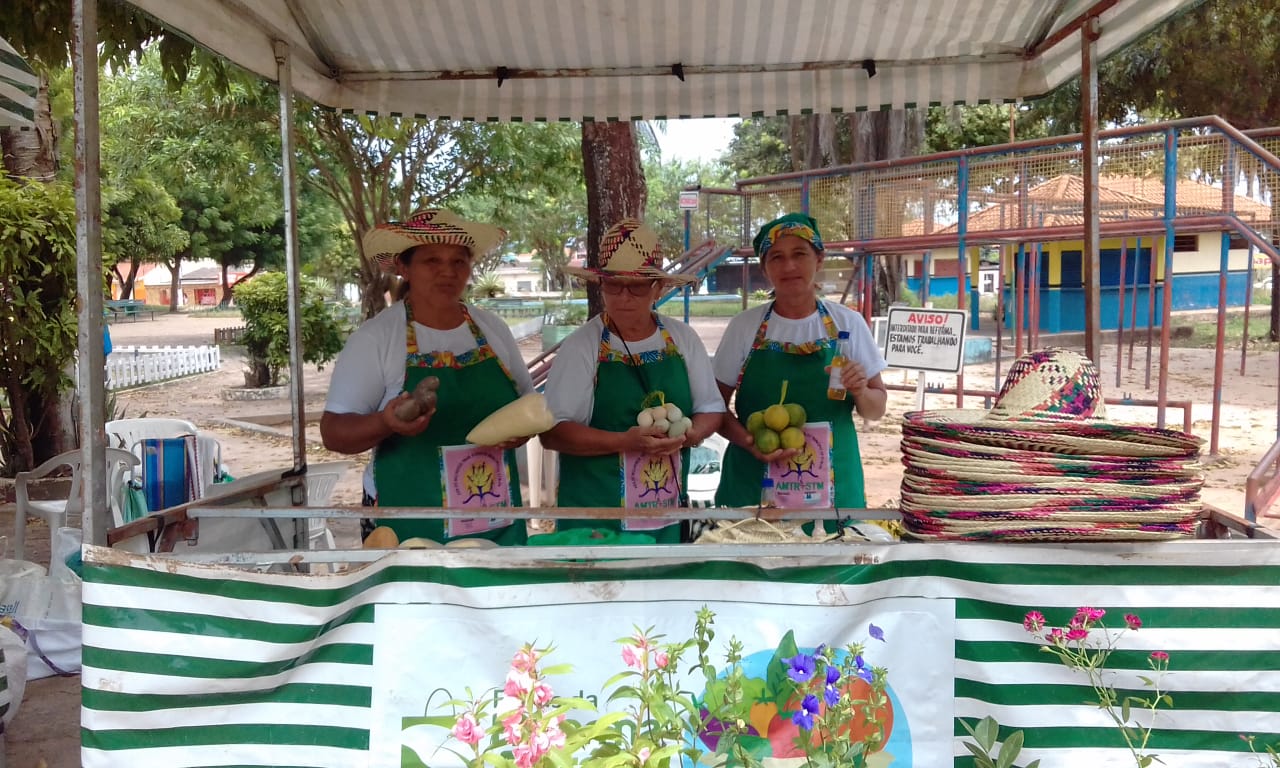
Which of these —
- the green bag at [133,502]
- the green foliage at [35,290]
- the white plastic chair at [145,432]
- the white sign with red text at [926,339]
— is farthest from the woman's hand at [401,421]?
the white sign with red text at [926,339]

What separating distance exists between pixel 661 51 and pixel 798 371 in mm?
1414

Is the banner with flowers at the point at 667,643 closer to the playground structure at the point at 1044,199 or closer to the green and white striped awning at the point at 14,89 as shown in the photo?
the green and white striped awning at the point at 14,89

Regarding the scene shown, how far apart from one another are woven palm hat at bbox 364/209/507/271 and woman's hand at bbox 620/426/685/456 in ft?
2.70

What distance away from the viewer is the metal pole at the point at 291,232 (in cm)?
331

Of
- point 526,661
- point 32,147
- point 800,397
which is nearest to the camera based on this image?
point 526,661

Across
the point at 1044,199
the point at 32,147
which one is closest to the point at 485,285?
the point at 32,147

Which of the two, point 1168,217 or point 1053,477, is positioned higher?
point 1168,217

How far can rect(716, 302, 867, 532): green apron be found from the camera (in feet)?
11.4

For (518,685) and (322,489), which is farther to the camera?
(322,489)

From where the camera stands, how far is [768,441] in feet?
10.6

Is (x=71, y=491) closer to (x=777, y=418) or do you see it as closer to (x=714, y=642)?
(x=777, y=418)

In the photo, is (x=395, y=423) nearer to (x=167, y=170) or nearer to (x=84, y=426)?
(x=84, y=426)

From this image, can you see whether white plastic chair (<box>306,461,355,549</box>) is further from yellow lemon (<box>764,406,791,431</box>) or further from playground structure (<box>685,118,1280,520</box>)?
playground structure (<box>685,118,1280,520</box>)

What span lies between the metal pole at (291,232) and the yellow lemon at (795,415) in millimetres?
1760
